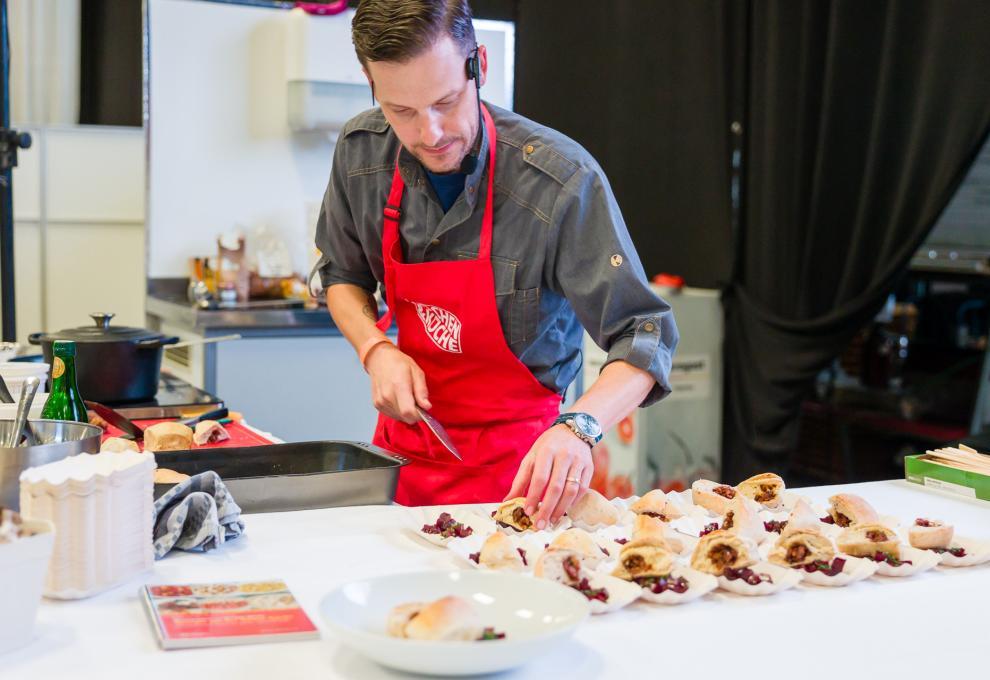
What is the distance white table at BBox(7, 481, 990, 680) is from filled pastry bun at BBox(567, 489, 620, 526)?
0.67ft

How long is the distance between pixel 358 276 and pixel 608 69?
3063 mm

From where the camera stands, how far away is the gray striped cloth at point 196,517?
1392mm

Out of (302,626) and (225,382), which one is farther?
(225,382)

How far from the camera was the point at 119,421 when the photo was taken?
218 cm

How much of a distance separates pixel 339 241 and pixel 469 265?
14.5 inches

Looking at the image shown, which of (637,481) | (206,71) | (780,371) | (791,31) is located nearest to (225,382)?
(206,71)

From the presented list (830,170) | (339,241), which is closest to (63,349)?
(339,241)

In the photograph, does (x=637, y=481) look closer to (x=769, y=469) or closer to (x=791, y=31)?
(x=769, y=469)

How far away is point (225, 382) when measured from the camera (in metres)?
3.61

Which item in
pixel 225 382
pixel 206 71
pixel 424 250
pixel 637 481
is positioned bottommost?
pixel 637 481

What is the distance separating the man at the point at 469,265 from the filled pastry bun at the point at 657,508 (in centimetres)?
14

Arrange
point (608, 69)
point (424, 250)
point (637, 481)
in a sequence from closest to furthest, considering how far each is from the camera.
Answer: point (424, 250) → point (637, 481) → point (608, 69)

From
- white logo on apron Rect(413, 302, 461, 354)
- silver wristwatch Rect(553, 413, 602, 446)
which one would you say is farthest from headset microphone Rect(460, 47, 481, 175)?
silver wristwatch Rect(553, 413, 602, 446)

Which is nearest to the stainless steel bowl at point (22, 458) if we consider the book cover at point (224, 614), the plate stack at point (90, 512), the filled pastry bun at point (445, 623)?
the plate stack at point (90, 512)
